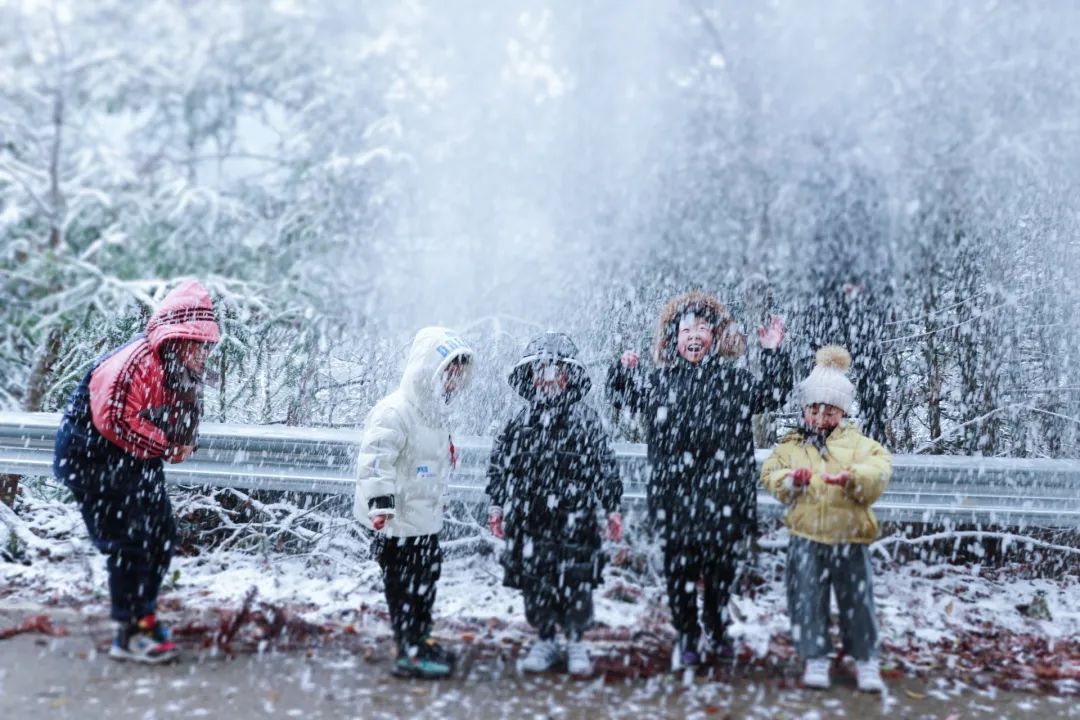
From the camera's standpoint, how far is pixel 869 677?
11.5 ft

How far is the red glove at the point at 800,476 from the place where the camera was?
3.57m

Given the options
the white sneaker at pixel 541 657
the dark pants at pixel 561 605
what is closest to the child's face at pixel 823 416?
the dark pants at pixel 561 605

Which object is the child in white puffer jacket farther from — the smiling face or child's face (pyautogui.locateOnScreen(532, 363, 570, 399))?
the smiling face

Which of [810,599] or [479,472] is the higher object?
[479,472]

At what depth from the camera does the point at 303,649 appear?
3879 mm

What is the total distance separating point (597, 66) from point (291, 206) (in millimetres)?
3168

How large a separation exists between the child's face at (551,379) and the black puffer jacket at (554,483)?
0.02m

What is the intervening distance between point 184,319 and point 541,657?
216 cm

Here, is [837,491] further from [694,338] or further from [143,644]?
[143,644]

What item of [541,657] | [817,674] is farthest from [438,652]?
[817,674]

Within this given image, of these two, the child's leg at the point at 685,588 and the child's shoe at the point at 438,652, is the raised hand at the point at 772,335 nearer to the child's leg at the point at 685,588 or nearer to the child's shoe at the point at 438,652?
the child's leg at the point at 685,588

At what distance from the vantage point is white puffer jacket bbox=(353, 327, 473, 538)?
361cm

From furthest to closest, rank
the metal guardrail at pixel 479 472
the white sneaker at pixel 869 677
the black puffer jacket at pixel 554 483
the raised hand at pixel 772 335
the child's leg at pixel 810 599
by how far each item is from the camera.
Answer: the metal guardrail at pixel 479 472 → the raised hand at pixel 772 335 → the black puffer jacket at pixel 554 483 → the child's leg at pixel 810 599 → the white sneaker at pixel 869 677

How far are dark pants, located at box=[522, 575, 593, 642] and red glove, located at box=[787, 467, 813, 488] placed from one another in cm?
100
